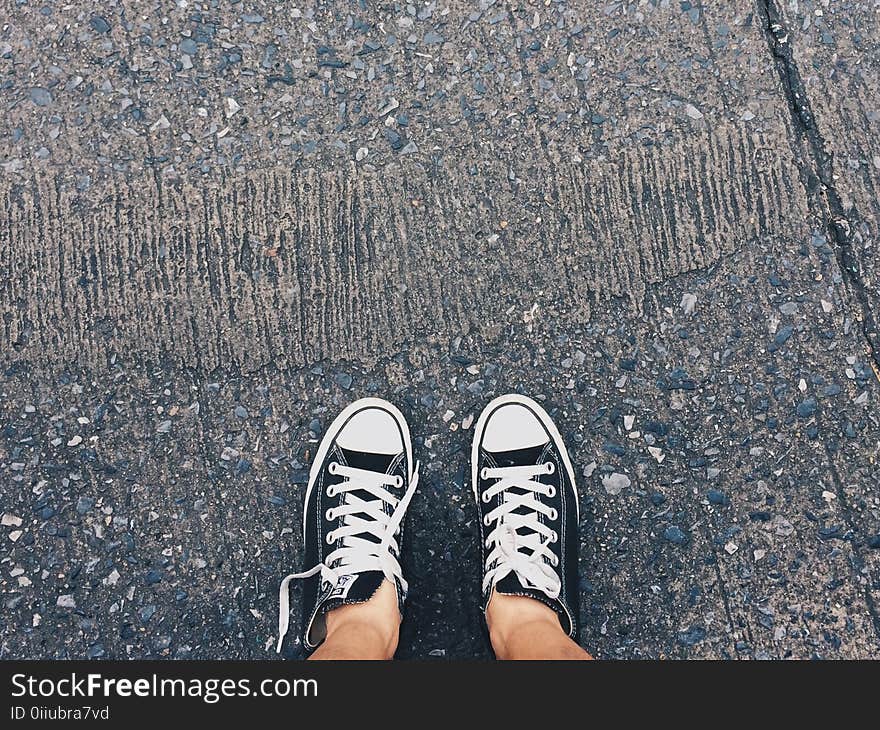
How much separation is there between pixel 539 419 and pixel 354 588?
67cm

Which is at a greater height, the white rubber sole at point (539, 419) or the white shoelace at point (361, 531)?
the white rubber sole at point (539, 419)

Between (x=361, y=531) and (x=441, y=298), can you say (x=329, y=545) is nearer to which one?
(x=361, y=531)

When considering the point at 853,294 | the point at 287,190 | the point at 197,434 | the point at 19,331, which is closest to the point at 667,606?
the point at 853,294

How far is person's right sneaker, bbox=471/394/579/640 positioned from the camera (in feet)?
6.07

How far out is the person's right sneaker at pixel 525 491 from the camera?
185cm

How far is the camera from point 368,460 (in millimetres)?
1913

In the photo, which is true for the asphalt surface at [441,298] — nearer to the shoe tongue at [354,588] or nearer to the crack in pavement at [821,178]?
the crack in pavement at [821,178]

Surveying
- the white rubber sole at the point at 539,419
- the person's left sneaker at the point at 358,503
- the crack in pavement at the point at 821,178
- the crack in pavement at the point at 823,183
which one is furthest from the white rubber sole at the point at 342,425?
the crack in pavement at the point at 823,183

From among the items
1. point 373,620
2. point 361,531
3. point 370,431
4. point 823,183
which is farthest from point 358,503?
point 823,183

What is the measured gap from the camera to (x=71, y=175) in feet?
6.32

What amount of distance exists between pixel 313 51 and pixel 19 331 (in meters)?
1.14

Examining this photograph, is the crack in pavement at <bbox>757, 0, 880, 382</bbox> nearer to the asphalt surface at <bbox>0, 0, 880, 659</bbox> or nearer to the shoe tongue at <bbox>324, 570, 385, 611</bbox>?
the asphalt surface at <bbox>0, 0, 880, 659</bbox>

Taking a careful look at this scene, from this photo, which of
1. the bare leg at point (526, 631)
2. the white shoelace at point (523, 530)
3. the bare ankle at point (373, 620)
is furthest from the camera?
the white shoelace at point (523, 530)

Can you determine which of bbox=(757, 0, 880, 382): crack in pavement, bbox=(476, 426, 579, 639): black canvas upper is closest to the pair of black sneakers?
bbox=(476, 426, 579, 639): black canvas upper
